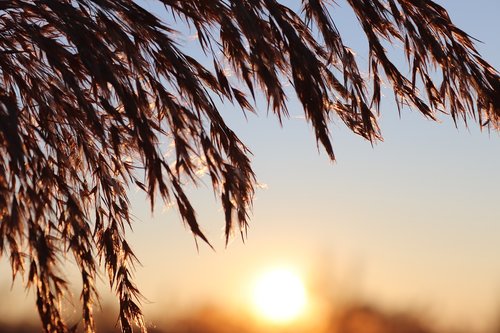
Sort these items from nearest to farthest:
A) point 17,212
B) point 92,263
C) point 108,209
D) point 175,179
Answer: point 17,212, point 175,179, point 92,263, point 108,209

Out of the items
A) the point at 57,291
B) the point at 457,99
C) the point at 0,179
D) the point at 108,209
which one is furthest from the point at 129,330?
the point at 457,99

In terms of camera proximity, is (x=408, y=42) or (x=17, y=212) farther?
(x=408, y=42)

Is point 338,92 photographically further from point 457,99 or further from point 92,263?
point 92,263

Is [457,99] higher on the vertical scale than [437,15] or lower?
lower

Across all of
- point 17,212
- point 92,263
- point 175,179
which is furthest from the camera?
point 92,263

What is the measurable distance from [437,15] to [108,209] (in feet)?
9.72

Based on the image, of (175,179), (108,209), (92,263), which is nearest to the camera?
(175,179)

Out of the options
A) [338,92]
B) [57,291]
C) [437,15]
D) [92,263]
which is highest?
[437,15]

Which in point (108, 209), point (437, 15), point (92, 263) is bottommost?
point (92, 263)

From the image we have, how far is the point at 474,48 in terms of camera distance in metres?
7.01

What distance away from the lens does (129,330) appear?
25.5ft

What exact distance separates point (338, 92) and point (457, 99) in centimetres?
88

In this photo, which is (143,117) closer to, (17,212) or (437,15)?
(17,212)

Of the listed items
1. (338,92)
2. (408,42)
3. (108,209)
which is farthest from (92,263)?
(408,42)
